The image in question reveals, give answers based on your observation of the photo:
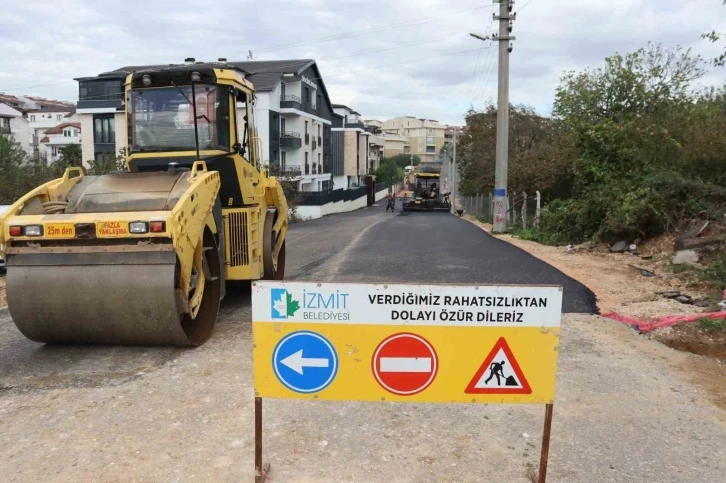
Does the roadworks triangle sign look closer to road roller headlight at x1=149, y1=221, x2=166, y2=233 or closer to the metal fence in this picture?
road roller headlight at x1=149, y1=221, x2=166, y2=233

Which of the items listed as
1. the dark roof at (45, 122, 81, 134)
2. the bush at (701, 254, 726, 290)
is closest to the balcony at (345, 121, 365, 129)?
the dark roof at (45, 122, 81, 134)

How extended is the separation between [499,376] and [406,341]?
60 cm

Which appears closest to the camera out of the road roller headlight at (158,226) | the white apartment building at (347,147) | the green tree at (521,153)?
the road roller headlight at (158,226)

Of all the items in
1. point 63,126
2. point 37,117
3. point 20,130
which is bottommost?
point 20,130

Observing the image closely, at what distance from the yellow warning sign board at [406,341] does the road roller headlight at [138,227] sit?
2387mm

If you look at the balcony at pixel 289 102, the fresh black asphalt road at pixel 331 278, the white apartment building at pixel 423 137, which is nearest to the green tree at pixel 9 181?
the fresh black asphalt road at pixel 331 278

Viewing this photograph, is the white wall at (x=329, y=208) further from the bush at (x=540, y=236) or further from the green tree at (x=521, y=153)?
the bush at (x=540, y=236)

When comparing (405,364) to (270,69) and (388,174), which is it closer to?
(270,69)

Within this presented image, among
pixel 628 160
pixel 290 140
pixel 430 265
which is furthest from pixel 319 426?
pixel 290 140

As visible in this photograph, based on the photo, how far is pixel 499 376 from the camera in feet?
11.6

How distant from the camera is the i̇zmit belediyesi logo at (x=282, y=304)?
3494 millimetres

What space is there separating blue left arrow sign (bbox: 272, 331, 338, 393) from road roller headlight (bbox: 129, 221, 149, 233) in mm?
2495

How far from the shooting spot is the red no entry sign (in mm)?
3551

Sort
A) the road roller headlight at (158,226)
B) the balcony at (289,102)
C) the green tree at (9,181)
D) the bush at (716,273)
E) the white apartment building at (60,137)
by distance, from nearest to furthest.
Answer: the road roller headlight at (158,226), the bush at (716,273), the green tree at (9,181), the balcony at (289,102), the white apartment building at (60,137)
